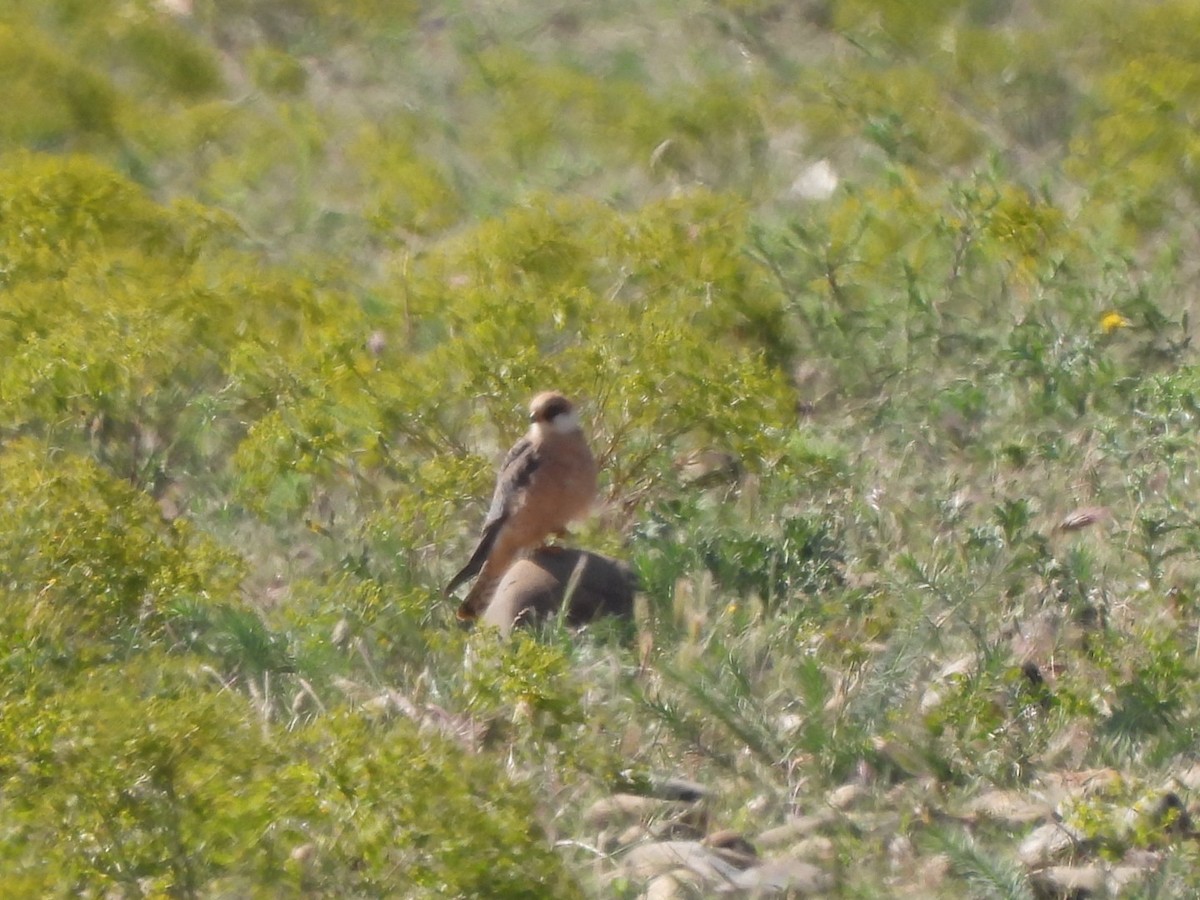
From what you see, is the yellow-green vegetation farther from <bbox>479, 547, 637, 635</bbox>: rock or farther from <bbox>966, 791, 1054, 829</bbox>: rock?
<bbox>479, 547, 637, 635</bbox>: rock

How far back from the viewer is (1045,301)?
6.82 m

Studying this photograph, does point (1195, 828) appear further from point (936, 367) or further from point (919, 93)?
point (919, 93)

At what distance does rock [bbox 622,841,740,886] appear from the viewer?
4.01 meters

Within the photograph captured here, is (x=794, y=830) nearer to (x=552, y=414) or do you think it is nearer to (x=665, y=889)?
(x=665, y=889)

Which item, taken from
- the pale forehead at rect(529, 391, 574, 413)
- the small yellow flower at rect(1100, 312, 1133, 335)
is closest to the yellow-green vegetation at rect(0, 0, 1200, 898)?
the small yellow flower at rect(1100, 312, 1133, 335)

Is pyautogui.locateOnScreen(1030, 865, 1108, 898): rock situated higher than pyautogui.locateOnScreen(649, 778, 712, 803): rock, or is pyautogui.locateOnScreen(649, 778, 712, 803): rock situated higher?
pyautogui.locateOnScreen(649, 778, 712, 803): rock

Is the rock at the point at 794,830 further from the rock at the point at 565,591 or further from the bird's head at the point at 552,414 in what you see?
the bird's head at the point at 552,414

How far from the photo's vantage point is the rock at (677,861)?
13.2 ft

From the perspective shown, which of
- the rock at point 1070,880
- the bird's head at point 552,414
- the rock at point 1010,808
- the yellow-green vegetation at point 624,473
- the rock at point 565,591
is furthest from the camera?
the bird's head at point 552,414

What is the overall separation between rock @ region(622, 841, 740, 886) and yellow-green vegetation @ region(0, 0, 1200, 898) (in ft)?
0.21

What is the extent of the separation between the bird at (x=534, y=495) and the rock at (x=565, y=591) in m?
0.14

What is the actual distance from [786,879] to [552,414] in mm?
2164

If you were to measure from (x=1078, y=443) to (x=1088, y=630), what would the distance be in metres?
1.16

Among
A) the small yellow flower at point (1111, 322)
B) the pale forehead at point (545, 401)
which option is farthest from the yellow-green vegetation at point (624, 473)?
the pale forehead at point (545, 401)
